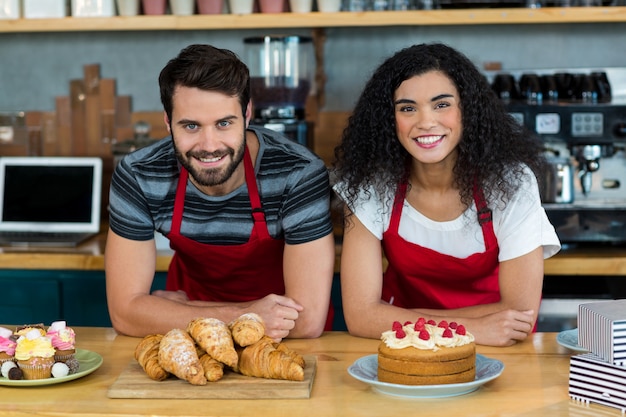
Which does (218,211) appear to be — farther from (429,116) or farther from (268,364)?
(268,364)

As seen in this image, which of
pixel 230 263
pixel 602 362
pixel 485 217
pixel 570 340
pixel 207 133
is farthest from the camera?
pixel 230 263

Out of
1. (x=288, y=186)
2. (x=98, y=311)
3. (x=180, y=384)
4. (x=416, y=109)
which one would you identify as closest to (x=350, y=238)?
(x=288, y=186)

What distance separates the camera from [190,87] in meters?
2.10

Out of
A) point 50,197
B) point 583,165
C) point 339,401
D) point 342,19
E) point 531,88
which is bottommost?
point 339,401

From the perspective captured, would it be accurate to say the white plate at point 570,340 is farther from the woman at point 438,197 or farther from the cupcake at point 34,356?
the cupcake at point 34,356

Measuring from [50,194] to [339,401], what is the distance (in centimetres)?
196

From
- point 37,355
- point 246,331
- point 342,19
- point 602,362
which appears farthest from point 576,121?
point 37,355

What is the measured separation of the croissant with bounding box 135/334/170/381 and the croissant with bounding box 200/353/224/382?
68mm

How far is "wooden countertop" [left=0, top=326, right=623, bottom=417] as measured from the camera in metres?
1.54

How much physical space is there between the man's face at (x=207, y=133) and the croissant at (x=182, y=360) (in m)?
0.56

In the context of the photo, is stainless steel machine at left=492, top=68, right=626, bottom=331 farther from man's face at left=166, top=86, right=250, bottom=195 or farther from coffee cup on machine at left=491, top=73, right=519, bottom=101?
man's face at left=166, top=86, right=250, bottom=195

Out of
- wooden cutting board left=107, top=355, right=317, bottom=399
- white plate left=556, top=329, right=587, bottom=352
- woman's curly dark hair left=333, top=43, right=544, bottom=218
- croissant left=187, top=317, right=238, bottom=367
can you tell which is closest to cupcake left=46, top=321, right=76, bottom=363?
wooden cutting board left=107, top=355, right=317, bottom=399

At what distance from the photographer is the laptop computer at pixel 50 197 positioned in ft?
10.7

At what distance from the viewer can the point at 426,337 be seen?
1.62m
